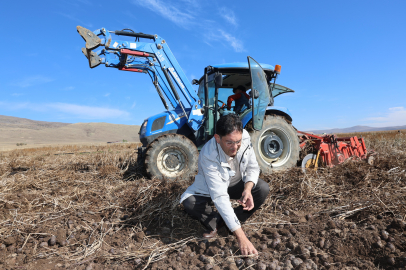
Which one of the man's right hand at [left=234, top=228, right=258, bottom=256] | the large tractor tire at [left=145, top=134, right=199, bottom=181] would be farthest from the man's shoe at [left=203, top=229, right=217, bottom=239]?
the large tractor tire at [left=145, top=134, right=199, bottom=181]

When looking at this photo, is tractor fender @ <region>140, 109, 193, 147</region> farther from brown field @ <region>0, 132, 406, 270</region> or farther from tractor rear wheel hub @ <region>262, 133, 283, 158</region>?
tractor rear wheel hub @ <region>262, 133, 283, 158</region>

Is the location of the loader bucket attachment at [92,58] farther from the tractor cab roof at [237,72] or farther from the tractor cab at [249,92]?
the tractor cab roof at [237,72]

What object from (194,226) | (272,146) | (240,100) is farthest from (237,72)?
(194,226)

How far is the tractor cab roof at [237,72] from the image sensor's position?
5.32 m

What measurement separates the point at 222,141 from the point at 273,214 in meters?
1.54

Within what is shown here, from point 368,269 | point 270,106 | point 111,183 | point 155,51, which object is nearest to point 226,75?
point 270,106

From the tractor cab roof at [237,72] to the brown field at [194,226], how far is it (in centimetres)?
230

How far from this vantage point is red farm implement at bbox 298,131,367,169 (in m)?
5.53

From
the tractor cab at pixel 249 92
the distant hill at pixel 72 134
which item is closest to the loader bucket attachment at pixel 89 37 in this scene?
the tractor cab at pixel 249 92

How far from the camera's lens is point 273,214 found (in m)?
3.49

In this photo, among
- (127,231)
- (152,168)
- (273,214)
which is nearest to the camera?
(127,231)

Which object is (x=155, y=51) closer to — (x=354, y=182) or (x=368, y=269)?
(x=354, y=182)

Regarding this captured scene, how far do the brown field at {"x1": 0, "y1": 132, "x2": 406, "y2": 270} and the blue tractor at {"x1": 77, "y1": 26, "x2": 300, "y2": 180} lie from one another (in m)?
0.65

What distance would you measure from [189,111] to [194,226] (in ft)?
9.88
